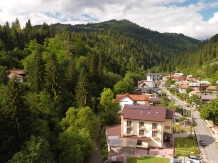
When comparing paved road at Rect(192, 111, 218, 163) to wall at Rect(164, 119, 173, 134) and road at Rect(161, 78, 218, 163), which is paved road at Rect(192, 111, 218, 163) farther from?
wall at Rect(164, 119, 173, 134)

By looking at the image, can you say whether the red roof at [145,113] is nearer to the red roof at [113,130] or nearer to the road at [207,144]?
the red roof at [113,130]

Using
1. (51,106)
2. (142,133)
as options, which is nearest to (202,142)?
(142,133)

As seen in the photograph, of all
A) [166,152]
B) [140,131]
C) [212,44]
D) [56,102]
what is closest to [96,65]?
[56,102]

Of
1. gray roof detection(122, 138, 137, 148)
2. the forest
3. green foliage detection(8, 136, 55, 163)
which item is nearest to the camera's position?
green foliage detection(8, 136, 55, 163)

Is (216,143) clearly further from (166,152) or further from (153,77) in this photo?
(153,77)

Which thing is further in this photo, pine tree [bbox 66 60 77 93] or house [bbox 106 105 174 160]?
pine tree [bbox 66 60 77 93]

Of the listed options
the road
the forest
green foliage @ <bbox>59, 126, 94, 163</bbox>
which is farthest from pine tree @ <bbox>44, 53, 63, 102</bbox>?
the road

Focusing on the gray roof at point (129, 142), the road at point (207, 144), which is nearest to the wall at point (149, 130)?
the gray roof at point (129, 142)
